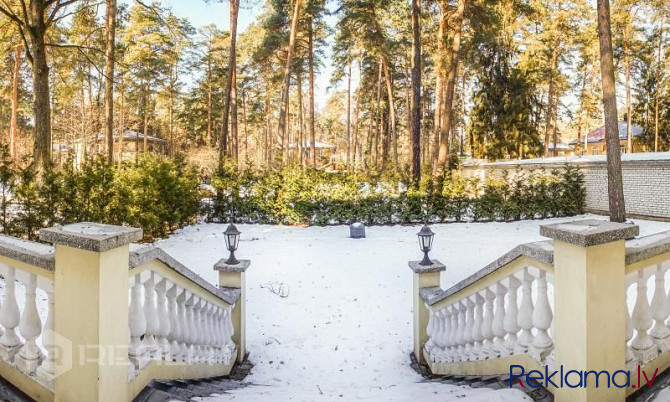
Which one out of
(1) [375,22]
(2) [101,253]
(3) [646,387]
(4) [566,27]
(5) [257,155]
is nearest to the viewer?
(2) [101,253]

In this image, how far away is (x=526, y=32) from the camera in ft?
76.9

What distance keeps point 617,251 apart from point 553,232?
10.6 inches

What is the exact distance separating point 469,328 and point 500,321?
0.51 metres

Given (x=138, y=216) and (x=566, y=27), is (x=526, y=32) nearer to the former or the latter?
(x=566, y=27)

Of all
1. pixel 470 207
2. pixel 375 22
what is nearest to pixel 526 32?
pixel 375 22

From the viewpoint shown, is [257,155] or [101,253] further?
[257,155]

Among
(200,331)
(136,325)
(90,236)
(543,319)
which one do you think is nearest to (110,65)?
(200,331)

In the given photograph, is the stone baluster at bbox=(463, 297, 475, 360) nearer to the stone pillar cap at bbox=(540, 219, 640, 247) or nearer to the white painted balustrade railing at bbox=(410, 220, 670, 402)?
the white painted balustrade railing at bbox=(410, 220, 670, 402)

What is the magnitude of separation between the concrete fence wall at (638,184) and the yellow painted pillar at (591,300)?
12745mm

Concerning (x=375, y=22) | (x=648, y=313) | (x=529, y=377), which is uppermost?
(x=375, y=22)

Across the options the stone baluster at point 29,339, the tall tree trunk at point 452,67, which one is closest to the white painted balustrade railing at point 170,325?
the stone baluster at point 29,339

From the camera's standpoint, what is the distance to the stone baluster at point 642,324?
6.28 ft

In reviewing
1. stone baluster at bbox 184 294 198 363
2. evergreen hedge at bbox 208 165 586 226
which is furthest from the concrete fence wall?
stone baluster at bbox 184 294 198 363

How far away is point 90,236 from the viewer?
1553 mm
